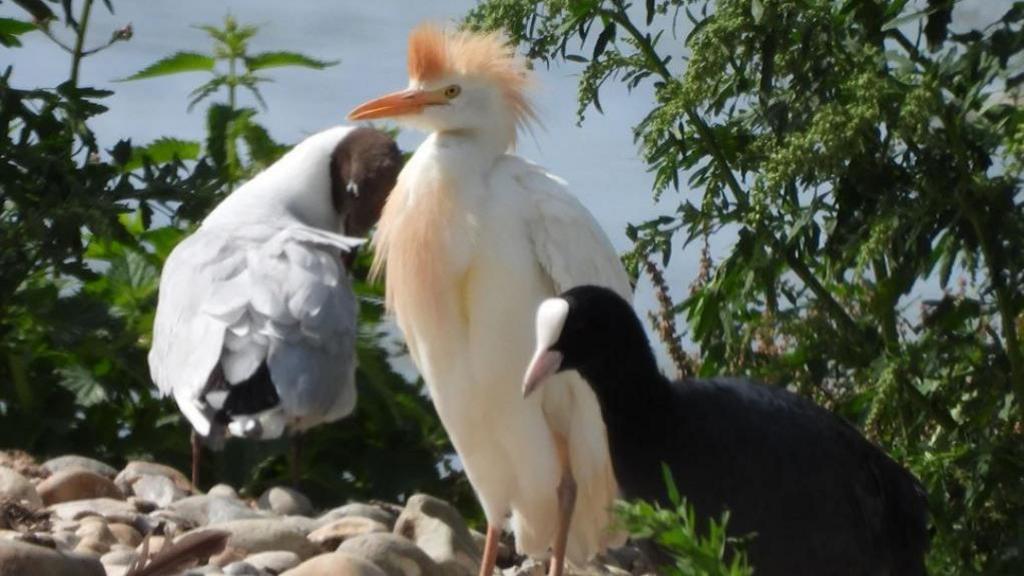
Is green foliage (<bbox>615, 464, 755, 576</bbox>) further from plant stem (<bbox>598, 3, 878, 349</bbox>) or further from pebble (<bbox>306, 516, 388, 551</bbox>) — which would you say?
plant stem (<bbox>598, 3, 878, 349</bbox>)

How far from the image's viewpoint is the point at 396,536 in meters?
4.82

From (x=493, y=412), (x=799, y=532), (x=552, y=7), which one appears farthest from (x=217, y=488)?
(x=799, y=532)

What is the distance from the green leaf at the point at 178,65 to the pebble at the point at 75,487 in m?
2.22

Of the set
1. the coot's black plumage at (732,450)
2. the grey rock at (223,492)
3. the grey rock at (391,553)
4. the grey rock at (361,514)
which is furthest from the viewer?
the grey rock at (223,492)

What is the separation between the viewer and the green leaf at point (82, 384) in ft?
22.0

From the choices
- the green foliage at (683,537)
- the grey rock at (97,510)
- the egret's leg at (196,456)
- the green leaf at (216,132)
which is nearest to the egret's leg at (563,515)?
the grey rock at (97,510)

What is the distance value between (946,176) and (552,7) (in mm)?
1077

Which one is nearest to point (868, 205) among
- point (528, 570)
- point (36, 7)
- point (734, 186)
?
point (734, 186)

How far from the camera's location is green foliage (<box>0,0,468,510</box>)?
6.20 m

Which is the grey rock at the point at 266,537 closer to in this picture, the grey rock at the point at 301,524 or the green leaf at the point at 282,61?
the grey rock at the point at 301,524

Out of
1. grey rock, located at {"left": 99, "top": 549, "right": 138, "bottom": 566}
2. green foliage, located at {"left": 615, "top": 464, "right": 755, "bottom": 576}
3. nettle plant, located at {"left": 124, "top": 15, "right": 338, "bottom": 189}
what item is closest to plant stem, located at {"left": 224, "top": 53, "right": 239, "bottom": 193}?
nettle plant, located at {"left": 124, "top": 15, "right": 338, "bottom": 189}

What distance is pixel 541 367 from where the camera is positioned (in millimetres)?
4113

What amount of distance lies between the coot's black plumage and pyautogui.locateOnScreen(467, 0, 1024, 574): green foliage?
46cm

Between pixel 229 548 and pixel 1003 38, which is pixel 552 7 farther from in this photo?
pixel 229 548
